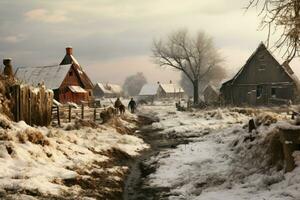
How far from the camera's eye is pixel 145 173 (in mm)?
12984

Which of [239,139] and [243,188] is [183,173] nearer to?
[243,188]

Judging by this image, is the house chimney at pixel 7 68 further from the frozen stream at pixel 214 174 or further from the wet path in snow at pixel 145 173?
the frozen stream at pixel 214 174

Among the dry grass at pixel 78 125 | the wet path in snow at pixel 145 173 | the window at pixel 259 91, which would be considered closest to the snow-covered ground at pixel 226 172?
the wet path in snow at pixel 145 173

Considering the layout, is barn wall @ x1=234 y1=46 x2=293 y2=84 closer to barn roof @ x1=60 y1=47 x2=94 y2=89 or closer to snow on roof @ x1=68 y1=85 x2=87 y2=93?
snow on roof @ x1=68 y1=85 x2=87 y2=93

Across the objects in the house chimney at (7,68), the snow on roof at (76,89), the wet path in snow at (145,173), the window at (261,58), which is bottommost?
the wet path in snow at (145,173)

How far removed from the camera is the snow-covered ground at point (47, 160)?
8.80 metres

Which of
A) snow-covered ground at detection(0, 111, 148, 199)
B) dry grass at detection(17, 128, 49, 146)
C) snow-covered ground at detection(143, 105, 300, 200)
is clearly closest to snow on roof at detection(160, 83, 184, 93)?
snow-covered ground at detection(143, 105, 300, 200)

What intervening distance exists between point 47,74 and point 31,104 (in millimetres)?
29998

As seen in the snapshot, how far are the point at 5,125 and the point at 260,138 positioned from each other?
822cm

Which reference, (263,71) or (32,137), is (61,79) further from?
(32,137)

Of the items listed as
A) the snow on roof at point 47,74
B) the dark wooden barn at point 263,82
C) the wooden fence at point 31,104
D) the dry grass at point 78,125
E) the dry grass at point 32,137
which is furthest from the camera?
the snow on roof at point 47,74

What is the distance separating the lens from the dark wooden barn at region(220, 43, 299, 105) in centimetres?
4206

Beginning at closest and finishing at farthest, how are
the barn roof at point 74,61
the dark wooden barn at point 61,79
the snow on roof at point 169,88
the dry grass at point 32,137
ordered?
1. the dry grass at point 32,137
2. the dark wooden barn at point 61,79
3. the barn roof at point 74,61
4. the snow on roof at point 169,88

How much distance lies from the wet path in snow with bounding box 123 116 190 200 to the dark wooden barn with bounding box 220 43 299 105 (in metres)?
24.5
